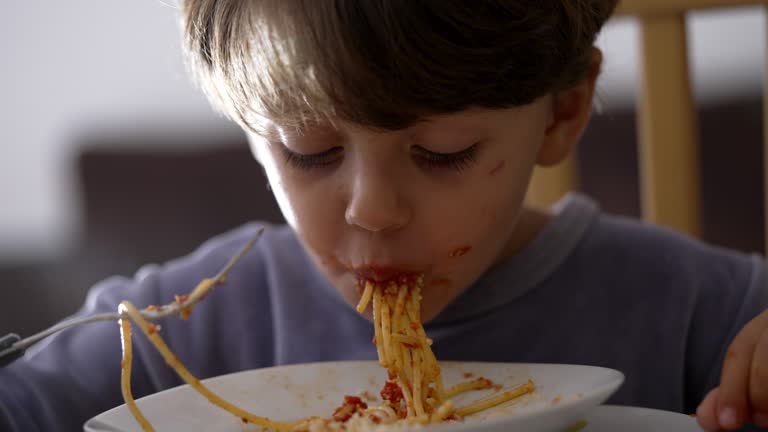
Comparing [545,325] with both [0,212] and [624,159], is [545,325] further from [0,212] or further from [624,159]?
[0,212]

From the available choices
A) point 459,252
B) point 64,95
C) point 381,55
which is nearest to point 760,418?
point 459,252

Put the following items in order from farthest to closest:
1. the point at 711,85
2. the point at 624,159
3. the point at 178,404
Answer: the point at 711,85, the point at 624,159, the point at 178,404

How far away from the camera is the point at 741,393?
0.67 m

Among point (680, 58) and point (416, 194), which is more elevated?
point (680, 58)

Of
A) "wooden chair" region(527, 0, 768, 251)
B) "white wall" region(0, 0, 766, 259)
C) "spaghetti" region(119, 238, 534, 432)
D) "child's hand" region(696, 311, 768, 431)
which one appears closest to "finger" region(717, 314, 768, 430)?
"child's hand" region(696, 311, 768, 431)

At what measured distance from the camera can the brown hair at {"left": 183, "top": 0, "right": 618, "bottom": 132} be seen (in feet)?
2.28

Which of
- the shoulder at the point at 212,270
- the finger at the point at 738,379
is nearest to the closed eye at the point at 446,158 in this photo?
the finger at the point at 738,379

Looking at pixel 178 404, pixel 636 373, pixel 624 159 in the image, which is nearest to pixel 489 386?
pixel 178 404

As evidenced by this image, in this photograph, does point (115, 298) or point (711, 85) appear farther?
point (711, 85)

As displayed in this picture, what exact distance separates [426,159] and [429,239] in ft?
0.24

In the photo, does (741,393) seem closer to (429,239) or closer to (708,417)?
(708,417)

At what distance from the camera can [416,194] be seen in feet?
2.52

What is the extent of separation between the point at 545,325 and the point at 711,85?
152cm

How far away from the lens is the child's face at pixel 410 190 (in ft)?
2.45
